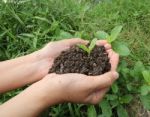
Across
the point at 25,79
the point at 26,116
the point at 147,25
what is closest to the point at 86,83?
the point at 26,116

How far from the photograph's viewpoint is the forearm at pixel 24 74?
2.16m

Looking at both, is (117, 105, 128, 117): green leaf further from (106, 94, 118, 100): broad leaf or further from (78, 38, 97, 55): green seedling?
(78, 38, 97, 55): green seedling

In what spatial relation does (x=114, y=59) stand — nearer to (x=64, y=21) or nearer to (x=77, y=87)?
(x=77, y=87)

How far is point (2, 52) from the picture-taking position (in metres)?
2.80

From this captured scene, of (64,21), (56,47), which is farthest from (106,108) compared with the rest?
(64,21)

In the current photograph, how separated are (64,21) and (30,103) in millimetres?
1045

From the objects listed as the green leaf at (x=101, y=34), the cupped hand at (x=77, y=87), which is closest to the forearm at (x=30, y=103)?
the cupped hand at (x=77, y=87)

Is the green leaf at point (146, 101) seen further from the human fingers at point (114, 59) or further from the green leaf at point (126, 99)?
the human fingers at point (114, 59)

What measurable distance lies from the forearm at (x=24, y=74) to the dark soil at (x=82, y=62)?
0.29ft

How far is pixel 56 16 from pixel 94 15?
0.27 metres

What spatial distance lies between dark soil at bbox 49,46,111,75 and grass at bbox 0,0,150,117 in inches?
14.1

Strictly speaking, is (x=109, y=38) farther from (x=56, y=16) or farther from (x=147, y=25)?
(x=56, y=16)

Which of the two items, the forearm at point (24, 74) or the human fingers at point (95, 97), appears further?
the forearm at point (24, 74)

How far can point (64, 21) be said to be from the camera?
282 centimetres
